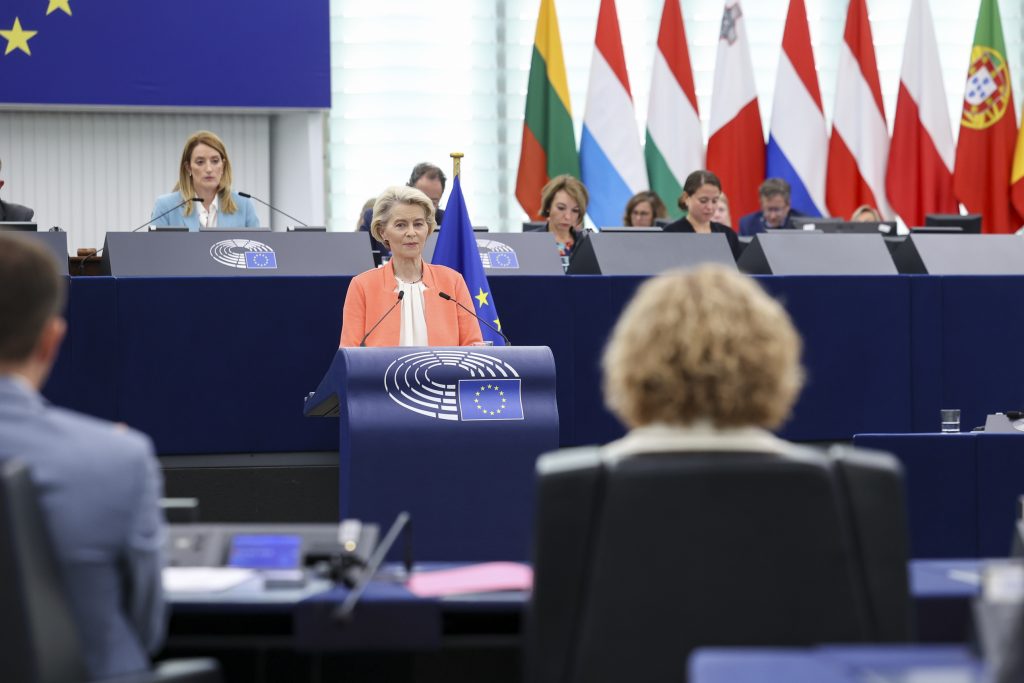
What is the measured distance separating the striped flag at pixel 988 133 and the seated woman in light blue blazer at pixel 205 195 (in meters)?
5.42

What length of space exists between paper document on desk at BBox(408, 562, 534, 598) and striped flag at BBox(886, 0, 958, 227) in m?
8.01

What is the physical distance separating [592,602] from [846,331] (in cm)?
432

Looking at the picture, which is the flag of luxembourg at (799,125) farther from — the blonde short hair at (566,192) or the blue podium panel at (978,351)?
the blue podium panel at (978,351)

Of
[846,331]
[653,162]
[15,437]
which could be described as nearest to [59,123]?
[653,162]

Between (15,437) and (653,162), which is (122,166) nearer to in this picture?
(653,162)

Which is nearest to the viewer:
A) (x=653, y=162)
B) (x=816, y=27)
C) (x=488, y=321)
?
(x=488, y=321)

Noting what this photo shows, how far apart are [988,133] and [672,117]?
2133mm

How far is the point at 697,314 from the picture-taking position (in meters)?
1.81

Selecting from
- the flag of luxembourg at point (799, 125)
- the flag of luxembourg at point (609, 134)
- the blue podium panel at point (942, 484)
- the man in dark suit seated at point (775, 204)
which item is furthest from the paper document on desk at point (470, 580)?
the flag of luxembourg at point (799, 125)

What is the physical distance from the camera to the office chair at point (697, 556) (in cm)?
175

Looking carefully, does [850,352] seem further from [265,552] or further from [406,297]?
[265,552]

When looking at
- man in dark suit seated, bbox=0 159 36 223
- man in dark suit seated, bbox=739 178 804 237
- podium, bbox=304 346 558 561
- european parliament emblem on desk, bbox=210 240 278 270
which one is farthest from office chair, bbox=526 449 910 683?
man in dark suit seated, bbox=739 178 804 237

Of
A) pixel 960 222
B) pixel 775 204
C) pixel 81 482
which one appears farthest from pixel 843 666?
pixel 775 204

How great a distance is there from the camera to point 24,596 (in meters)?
1.58
